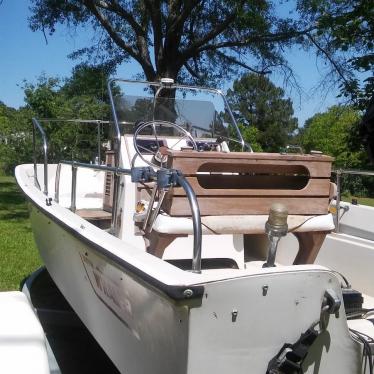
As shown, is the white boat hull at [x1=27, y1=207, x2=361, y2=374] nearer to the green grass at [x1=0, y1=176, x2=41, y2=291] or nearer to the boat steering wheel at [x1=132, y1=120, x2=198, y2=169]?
the boat steering wheel at [x1=132, y1=120, x2=198, y2=169]

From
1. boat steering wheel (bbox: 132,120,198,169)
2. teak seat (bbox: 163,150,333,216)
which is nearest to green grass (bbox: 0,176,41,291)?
boat steering wheel (bbox: 132,120,198,169)

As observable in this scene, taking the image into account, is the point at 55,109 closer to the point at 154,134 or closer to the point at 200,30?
the point at 200,30

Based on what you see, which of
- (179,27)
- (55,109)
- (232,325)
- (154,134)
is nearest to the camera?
(232,325)

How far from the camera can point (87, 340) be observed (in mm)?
4633

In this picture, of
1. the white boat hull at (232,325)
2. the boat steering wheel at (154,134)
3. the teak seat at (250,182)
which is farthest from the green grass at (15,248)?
the white boat hull at (232,325)

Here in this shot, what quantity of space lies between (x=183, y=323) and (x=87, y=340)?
274 cm

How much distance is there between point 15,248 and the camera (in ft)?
24.3

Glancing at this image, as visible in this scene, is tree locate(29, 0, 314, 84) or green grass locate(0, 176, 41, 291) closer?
green grass locate(0, 176, 41, 291)

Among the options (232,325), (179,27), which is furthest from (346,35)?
(232,325)

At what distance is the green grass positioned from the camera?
5973 mm

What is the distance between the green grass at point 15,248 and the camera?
19.6 ft

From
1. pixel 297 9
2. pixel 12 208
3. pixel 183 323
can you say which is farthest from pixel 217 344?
pixel 297 9

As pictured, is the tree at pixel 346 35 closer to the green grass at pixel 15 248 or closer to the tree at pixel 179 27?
the tree at pixel 179 27

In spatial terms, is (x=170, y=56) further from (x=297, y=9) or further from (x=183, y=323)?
(x=183, y=323)
